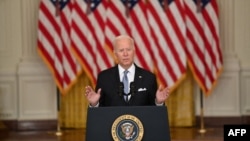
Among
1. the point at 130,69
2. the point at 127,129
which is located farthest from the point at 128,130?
the point at 130,69

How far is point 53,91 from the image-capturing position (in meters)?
9.16

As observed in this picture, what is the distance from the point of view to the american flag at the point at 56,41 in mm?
8773

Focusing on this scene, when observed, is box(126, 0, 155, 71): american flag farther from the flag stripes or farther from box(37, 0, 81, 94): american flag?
box(37, 0, 81, 94): american flag

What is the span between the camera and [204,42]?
888 cm

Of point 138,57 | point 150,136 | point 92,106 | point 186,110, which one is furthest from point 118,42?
point 186,110

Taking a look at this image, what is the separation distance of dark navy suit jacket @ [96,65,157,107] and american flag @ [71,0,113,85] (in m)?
4.43

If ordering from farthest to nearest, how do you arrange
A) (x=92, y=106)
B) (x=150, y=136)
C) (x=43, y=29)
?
1. (x=43, y=29)
2. (x=92, y=106)
3. (x=150, y=136)

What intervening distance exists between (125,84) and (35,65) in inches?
203

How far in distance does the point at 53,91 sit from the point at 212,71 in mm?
2665

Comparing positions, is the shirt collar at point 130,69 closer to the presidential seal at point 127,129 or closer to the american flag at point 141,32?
the presidential seal at point 127,129

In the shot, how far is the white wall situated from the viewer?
357 inches

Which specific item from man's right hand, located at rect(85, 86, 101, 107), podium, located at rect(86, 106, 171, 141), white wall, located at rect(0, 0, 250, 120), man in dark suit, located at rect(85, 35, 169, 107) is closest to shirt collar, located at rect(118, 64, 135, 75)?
man in dark suit, located at rect(85, 35, 169, 107)

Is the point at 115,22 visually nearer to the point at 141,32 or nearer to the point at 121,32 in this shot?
the point at 121,32

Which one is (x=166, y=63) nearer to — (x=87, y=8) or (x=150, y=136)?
(x=87, y=8)
